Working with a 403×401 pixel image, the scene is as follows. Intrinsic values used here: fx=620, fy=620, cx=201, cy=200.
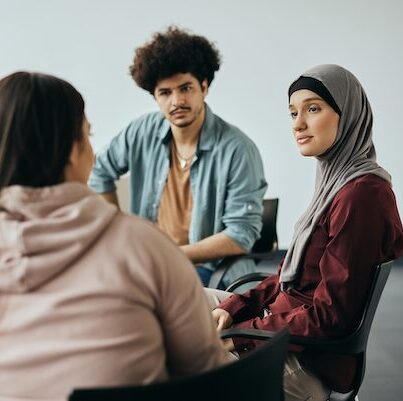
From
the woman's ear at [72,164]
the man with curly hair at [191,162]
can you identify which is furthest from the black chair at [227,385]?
the man with curly hair at [191,162]

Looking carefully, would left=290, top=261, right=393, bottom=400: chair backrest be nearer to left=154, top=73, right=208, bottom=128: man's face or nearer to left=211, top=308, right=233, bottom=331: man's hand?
left=211, top=308, right=233, bottom=331: man's hand

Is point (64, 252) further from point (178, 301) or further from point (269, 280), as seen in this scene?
point (269, 280)

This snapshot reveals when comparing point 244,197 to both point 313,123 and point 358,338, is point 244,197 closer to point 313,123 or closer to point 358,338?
point 313,123

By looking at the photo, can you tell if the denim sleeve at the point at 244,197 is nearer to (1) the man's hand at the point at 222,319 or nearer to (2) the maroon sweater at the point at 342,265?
(1) the man's hand at the point at 222,319

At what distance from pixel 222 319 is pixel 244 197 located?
30.6 inches

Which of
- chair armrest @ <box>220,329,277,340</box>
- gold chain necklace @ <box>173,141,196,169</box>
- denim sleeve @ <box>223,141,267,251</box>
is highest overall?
gold chain necklace @ <box>173,141,196,169</box>

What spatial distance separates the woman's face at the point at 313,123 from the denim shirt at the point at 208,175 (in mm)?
743

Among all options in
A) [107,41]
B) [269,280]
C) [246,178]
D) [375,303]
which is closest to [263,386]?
[375,303]

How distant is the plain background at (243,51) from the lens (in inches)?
160

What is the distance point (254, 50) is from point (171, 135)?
190cm

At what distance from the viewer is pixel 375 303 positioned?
150cm

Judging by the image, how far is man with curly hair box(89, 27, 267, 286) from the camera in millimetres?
2396

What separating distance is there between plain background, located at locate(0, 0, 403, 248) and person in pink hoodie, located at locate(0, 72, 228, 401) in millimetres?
3244

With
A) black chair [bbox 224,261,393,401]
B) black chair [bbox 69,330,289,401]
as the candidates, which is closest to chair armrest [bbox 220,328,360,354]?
black chair [bbox 224,261,393,401]
